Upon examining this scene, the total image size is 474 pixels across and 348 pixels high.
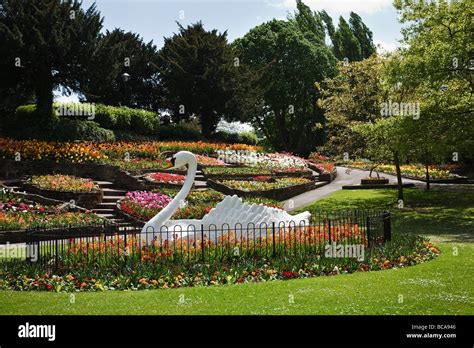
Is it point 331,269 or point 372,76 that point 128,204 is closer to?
point 331,269

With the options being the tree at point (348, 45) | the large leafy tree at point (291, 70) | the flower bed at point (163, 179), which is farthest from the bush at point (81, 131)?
the tree at point (348, 45)

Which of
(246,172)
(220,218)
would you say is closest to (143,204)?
(220,218)

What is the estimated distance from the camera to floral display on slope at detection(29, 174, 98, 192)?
22109 mm

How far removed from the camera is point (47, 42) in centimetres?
2912

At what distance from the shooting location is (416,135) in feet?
69.4

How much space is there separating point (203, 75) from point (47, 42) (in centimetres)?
1170

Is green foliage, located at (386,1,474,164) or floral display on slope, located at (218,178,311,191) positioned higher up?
green foliage, located at (386,1,474,164)

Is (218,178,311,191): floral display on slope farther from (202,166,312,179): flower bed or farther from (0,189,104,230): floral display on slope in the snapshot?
(0,189,104,230): floral display on slope

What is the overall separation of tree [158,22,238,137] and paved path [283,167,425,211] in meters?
9.79

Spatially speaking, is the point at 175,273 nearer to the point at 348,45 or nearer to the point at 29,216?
the point at 29,216

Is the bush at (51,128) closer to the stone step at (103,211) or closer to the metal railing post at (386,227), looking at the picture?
the stone step at (103,211)

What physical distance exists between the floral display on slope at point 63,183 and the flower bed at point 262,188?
5750 mm

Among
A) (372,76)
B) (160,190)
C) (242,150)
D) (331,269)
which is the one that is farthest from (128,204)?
(242,150)

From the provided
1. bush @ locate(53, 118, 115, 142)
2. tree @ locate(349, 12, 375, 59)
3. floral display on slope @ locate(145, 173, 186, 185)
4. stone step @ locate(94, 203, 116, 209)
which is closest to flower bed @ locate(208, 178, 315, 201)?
floral display on slope @ locate(145, 173, 186, 185)
